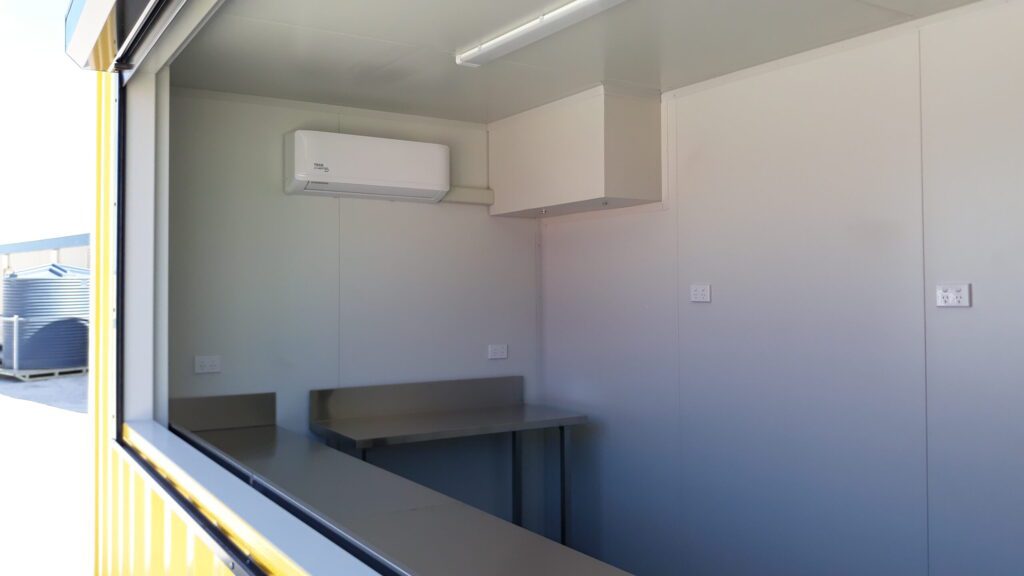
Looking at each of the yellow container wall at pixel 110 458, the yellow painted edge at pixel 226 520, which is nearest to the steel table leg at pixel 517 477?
the yellow container wall at pixel 110 458

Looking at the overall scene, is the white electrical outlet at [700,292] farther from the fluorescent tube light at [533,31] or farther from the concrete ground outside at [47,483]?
the concrete ground outside at [47,483]

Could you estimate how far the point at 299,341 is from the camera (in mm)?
4148

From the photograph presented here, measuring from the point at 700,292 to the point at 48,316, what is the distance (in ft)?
9.39

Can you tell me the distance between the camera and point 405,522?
7.51ft

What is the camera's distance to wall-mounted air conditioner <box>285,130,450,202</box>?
4.00 m

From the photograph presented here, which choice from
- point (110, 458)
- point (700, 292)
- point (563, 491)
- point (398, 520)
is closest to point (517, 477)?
point (563, 491)

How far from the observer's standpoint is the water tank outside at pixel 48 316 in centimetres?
319

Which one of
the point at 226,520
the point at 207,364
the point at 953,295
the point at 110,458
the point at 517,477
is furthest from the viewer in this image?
the point at 517,477

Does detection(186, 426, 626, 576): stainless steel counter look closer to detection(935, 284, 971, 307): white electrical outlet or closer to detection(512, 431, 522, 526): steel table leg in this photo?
detection(512, 431, 522, 526): steel table leg

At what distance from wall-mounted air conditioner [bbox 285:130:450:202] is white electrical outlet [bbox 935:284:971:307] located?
97.0 inches

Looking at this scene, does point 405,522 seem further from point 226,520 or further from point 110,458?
point 110,458

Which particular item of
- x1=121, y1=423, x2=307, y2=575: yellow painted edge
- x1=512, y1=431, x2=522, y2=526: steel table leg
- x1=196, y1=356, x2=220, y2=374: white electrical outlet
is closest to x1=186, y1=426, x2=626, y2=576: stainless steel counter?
x1=121, y1=423, x2=307, y2=575: yellow painted edge

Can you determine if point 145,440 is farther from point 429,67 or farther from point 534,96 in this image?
point 534,96

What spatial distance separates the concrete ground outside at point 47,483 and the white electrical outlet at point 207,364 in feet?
1.60
